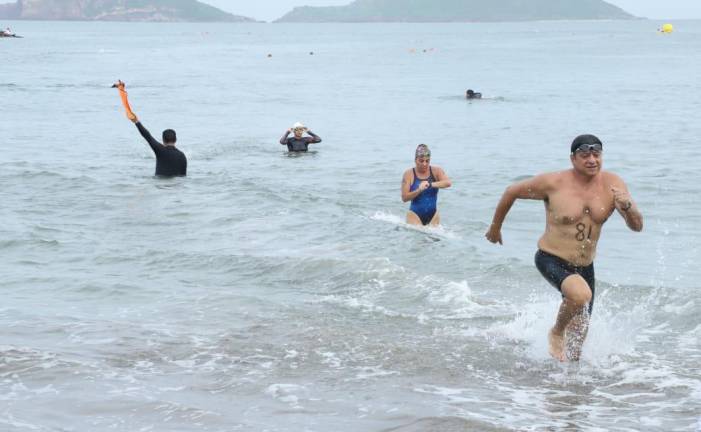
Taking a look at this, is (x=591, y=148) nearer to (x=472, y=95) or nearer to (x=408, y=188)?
(x=408, y=188)

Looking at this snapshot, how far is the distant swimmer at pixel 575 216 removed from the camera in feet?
23.7

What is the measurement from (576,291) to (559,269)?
0.26 m

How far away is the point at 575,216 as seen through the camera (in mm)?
7297

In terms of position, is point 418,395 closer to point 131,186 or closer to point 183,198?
point 183,198

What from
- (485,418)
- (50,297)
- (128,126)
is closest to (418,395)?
(485,418)

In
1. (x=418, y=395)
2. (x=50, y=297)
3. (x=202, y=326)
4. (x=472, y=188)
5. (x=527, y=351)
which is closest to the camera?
(x=418, y=395)

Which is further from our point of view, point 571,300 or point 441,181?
point 441,181

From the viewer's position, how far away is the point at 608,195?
727cm

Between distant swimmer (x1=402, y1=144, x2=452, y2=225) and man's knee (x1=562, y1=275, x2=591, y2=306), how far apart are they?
5510 millimetres

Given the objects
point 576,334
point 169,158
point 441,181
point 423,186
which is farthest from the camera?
point 169,158

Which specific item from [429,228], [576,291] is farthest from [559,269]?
[429,228]

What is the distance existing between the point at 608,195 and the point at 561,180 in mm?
348

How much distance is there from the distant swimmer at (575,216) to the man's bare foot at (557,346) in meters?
0.23

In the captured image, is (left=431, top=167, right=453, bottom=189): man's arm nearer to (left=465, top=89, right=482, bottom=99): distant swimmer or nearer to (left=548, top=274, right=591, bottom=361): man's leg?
(left=548, top=274, right=591, bottom=361): man's leg
